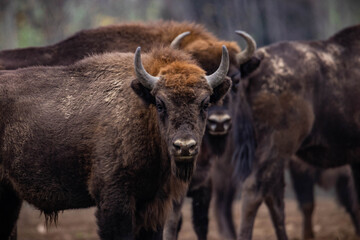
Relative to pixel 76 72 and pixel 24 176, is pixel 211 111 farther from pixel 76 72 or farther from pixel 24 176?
pixel 24 176

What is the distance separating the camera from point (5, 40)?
10430mm

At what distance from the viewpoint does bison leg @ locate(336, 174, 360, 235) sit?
7.89 m

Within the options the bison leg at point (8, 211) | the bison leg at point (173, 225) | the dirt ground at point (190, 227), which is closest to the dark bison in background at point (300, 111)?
the bison leg at point (173, 225)

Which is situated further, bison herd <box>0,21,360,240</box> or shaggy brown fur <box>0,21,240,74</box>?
shaggy brown fur <box>0,21,240,74</box>

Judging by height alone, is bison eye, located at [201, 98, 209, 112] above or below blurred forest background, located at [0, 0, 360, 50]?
above

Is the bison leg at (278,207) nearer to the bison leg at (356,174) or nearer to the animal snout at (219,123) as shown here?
the bison leg at (356,174)

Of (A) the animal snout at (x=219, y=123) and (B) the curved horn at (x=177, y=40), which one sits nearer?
(A) the animal snout at (x=219, y=123)

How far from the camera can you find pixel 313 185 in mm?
8711

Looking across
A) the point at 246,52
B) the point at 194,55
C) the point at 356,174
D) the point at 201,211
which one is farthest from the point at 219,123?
the point at 356,174

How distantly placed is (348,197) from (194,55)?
4.08m

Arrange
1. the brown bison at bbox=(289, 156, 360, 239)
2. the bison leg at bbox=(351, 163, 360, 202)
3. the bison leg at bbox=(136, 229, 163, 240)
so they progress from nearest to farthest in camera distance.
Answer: the bison leg at bbox=(136, 229, 163, 240) → the bison leg at bbox=(351, 163, 360, 202) → the brown bison at bbox=(289, 156, 360, 239)

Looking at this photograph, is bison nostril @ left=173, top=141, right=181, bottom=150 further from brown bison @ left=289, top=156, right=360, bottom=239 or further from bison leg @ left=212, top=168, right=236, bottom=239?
brown bison @ left=289, top=156, right=360, bottom=239

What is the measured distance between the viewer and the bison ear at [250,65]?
6.26 metres

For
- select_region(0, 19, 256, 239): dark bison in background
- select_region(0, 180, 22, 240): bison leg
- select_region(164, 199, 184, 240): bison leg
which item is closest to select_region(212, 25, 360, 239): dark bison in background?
select_region(0, 19, 256, 239): dark bison in background
